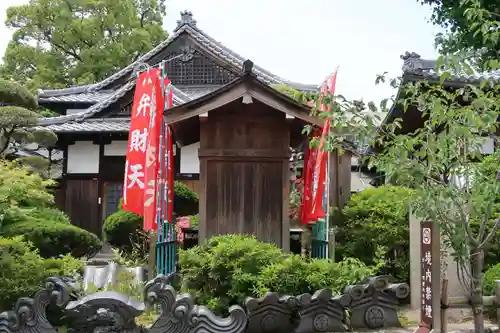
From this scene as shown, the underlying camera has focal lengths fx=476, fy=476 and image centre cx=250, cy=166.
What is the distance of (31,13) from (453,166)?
30294 millimetres

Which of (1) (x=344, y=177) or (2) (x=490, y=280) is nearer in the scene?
(2) (x=490, y=280)

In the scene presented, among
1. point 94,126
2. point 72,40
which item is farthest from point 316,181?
point 72,40

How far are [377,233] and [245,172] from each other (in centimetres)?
296

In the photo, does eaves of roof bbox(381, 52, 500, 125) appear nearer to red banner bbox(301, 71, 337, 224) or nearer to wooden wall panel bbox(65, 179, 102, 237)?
red banner bbox(301, 71, 337, 224)

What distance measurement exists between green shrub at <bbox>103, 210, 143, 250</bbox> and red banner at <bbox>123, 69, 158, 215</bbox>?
17.5 feet

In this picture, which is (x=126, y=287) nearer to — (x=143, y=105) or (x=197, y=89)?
(x=143, y=105)

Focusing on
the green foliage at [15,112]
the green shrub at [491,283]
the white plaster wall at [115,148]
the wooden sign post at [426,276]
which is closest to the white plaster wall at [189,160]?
the white plaster wall at [115,148]

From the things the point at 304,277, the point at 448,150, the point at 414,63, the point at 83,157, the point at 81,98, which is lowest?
the point at 304,277

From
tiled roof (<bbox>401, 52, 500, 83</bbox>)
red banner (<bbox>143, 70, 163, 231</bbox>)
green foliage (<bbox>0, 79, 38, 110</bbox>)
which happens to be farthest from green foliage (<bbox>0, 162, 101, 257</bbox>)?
tiled roof (<bbox>401, 52, 500, 83</bbox>)

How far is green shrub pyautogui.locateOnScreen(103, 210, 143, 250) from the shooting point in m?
13.0

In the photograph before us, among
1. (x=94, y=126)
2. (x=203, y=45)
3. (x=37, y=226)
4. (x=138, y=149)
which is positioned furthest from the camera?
(x=203, y=45)

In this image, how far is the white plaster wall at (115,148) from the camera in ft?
59.4

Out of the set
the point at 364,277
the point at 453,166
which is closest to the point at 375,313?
the point at 364,277

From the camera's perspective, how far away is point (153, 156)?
25.5ft
